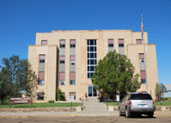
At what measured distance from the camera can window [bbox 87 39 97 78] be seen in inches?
1962

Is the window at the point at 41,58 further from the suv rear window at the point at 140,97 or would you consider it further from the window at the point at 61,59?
the suv rear window at the point at 140,97

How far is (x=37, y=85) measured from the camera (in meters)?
46.8

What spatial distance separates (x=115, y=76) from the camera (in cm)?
3728

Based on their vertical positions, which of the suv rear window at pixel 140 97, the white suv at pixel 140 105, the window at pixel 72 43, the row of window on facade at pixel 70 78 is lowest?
the white suv at pixel 140 105

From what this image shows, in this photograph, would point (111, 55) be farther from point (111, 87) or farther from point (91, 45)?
point (91, 45)

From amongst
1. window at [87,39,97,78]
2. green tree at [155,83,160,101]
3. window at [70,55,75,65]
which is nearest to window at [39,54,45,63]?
window at [70,55,75,65]

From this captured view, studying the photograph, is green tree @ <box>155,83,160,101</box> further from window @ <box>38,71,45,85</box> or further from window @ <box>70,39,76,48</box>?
window @ <box>38,71,45,85</box>

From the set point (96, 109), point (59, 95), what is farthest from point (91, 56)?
point (96, 109)

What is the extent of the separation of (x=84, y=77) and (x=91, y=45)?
27.3 ft

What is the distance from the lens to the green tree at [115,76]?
37125 millimetres

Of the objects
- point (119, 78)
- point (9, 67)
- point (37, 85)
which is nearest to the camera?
point (119, 78)

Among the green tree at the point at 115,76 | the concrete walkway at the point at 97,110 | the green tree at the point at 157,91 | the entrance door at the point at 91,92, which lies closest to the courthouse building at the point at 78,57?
the entrance door at the point at 91,92

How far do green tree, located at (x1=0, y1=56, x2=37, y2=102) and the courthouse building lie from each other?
2883 millimetres

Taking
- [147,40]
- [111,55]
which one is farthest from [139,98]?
[147,40]
